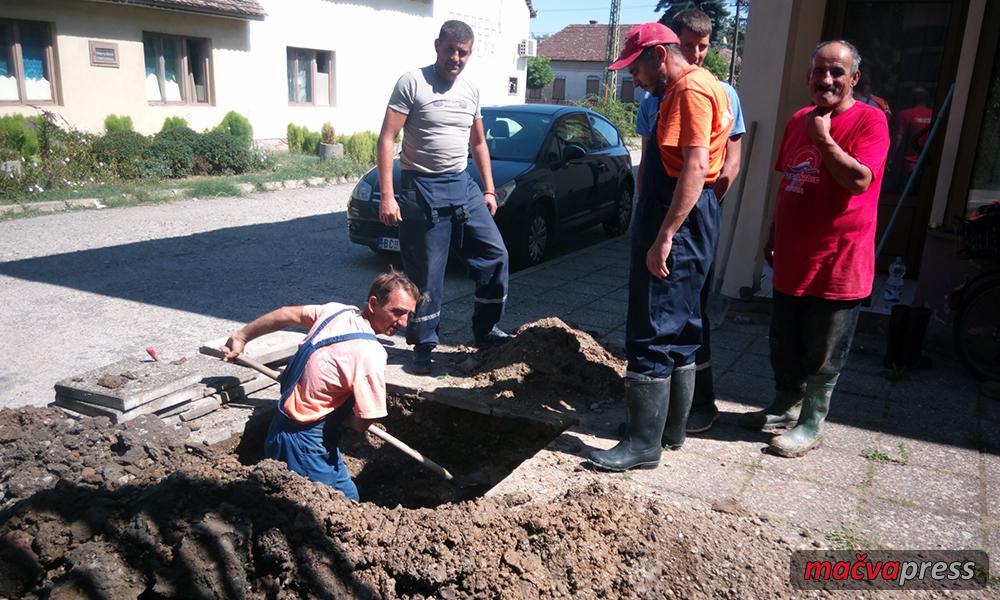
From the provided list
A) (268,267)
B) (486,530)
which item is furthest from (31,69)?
(486,530)

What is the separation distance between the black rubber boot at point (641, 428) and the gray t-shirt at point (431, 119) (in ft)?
7.29

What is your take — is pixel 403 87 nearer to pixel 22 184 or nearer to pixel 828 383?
pixel 828 383

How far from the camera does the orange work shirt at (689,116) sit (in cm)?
335

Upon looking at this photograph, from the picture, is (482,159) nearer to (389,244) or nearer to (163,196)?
(389,244)

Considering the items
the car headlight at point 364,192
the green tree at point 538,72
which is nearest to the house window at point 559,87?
the green tree at point 538,72

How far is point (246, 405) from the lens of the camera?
4.71m

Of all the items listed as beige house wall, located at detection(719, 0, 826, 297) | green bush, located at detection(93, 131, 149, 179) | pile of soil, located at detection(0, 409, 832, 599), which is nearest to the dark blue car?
beige house wall, located at detection(719, 0, 826, 297)

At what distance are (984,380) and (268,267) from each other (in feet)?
22.0

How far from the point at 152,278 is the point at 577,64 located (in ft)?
183

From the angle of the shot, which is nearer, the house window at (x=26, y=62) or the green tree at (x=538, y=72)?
the house window at (x=26, y=62)

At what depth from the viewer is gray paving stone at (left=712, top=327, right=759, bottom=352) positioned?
5.91m

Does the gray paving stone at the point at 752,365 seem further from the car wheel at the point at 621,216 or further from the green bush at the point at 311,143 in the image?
the green bush at the point at 311,143

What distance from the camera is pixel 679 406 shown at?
13.2ft

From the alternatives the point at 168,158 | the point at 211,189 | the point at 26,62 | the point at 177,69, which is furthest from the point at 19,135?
the point at 177,69
